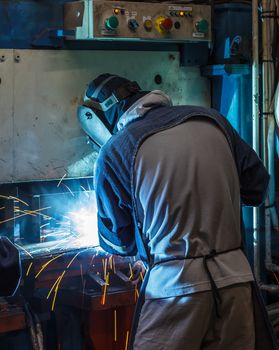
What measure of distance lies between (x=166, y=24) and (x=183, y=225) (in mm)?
1022

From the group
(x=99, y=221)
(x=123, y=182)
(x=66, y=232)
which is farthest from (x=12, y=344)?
(x=123, y=182)

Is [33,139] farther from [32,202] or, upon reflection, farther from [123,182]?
[123,182]

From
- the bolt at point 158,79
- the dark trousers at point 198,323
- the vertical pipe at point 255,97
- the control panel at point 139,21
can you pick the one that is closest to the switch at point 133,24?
the control panel at point 139,21

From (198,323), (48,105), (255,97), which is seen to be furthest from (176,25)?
(198,323)

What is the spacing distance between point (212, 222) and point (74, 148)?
936 mm

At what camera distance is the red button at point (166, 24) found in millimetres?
2602

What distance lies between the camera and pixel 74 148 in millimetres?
2725

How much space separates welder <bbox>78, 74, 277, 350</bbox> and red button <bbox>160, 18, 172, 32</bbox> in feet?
1.98

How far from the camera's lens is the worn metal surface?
257cm

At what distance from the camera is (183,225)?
198 cm

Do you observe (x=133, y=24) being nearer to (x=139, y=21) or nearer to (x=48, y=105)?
(x=139, y=21)

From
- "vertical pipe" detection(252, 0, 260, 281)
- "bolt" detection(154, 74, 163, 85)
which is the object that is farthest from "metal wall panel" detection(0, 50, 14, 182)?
"vertical pipe" detection(252, 0, 260, 281)

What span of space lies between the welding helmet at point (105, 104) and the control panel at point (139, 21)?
22 cm

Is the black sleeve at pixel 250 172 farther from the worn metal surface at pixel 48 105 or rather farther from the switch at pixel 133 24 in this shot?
the worn metal surface at pixel 48 105
